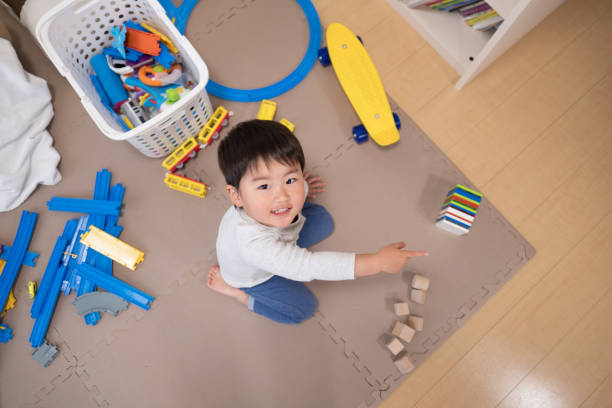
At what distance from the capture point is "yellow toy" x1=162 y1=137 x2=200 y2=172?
3.57 feet

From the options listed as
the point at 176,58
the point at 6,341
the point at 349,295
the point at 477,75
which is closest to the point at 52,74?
the point at 176,58

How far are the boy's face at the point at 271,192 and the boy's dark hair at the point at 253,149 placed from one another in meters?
0.01

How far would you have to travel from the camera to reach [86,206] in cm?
109

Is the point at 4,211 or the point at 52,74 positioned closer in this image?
the point at 4,211

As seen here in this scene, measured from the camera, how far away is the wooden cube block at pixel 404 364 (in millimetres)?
1006

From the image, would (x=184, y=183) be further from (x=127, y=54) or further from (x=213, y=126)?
(x=127, y=54)

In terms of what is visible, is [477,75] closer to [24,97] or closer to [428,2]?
[428,2]

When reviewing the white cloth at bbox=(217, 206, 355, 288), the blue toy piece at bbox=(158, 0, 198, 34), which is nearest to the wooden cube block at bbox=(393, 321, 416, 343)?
the white cloth at bbox=(217, 206, 355, 288)

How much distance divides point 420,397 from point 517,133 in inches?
33.0

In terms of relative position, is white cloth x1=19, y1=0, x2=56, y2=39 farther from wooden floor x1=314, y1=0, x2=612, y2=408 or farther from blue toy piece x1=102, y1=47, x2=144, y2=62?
wooden floor x1=314, y1=0, x2=612, y2=408

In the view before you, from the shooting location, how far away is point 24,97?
3.62 ft

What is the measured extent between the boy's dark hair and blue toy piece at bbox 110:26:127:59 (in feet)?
1.63

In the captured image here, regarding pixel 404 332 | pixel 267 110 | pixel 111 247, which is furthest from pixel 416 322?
pixel 111 247

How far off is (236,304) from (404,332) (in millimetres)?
472
